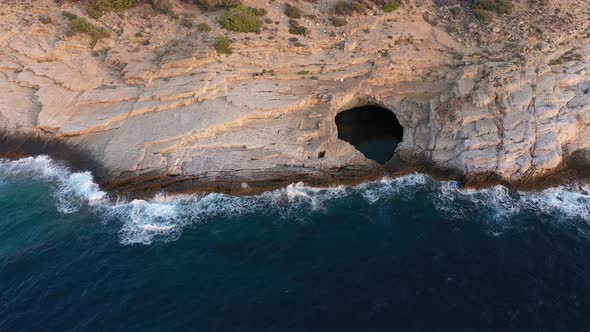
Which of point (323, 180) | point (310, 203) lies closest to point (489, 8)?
point (323, 180)

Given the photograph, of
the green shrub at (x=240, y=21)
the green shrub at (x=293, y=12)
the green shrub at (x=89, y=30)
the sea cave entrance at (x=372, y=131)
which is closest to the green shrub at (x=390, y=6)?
the green shrub at (x=293, y=12)

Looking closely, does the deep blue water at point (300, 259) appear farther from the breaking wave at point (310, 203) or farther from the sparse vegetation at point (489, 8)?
the sparse vegetation at point (489, 8)

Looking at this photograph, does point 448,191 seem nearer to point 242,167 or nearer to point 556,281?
point 556,281

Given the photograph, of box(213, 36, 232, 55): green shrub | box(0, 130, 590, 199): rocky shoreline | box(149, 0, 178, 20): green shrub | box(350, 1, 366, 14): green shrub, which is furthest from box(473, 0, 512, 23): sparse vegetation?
Answer: box(149, 0, 178, 20): green shrub

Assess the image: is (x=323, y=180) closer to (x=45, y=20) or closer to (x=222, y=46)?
(x=222, y=46)

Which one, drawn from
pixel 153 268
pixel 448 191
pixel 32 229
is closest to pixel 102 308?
pixel 153 268

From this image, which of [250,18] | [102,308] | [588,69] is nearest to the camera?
[102,308]
